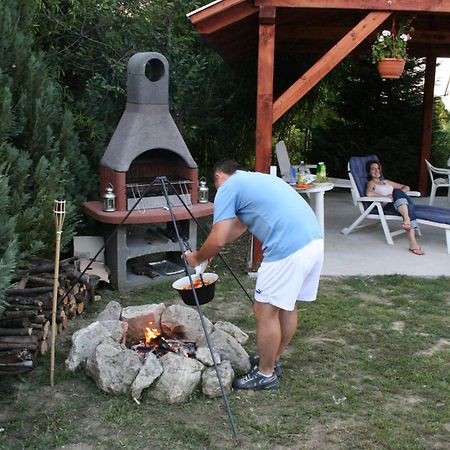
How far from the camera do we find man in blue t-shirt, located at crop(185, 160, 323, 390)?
3.53 metres

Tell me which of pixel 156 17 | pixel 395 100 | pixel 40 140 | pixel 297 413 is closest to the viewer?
pixel 297 413

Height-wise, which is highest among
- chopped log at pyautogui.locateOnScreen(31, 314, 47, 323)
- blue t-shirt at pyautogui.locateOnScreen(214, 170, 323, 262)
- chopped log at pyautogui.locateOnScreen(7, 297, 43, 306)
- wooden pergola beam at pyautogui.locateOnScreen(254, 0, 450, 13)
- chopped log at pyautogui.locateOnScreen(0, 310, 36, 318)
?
wooden pergola beam at pyautogui.locateOnScreen(254, 0, 450, 13)

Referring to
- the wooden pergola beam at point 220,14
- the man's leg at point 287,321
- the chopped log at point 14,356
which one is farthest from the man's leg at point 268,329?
the wooden pergola beam at point 220,14

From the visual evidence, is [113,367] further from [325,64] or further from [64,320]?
[325,64]

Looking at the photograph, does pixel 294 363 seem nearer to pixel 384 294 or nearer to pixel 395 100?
pixel 384 294

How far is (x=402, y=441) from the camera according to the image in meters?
3.30

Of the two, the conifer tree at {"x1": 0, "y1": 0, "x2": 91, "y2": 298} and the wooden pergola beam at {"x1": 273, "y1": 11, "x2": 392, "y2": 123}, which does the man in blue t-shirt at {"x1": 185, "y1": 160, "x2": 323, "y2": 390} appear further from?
the wooden pergola beam at {"x1": 273, "y1": 11, "x2": 392, "y2": 123}

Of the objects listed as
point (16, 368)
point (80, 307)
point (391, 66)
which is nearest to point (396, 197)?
point (391, 66)

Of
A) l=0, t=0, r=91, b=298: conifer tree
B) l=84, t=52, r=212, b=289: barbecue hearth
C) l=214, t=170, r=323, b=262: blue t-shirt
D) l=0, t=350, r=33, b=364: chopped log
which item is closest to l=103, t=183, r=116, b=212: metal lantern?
l=84, t=52, r=212, b=289: barbecue hearth

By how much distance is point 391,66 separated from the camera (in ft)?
21.6

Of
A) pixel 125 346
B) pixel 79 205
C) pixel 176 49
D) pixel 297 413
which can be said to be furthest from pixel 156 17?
pixel 297 413

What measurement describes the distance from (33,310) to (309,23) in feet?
17.9

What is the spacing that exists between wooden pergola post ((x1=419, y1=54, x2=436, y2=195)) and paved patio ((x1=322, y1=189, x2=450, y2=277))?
2.57m

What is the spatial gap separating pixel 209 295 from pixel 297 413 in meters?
0.93
